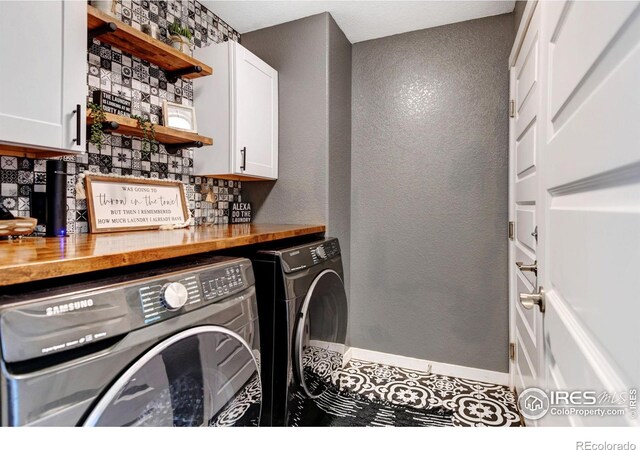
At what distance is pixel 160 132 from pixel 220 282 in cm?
100

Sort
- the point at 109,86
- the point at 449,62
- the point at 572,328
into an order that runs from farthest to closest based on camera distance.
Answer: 1. the point at 449,62
2. the point at 109,86
3. the point at 572,328

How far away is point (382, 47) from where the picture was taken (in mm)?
2588

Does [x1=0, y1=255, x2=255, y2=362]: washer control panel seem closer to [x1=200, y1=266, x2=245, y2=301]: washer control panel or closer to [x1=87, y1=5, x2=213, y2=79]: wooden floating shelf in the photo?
[x1=200, y1=266, x2=245, y2=301]: washer control panel

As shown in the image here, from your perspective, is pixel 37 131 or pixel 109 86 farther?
pixel 109 86

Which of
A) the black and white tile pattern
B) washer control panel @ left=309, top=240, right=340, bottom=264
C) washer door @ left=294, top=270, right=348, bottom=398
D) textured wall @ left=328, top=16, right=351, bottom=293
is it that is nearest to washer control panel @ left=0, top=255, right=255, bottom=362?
washer door @ left=294, top=270, right=348, bottom=398

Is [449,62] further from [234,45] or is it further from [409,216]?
[234,45]

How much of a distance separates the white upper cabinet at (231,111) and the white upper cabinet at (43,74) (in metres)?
0.84

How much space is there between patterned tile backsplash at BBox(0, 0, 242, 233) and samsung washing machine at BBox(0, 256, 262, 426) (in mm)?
721

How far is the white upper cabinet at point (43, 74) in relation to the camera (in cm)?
107

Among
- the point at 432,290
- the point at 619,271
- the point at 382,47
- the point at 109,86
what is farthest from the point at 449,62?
the point at 619,271

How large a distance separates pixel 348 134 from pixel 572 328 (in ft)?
7.21

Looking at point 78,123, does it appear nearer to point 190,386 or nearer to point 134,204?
point 134,204

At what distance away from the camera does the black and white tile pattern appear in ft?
6.29

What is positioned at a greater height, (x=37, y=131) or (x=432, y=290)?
(x=37, y=131)
